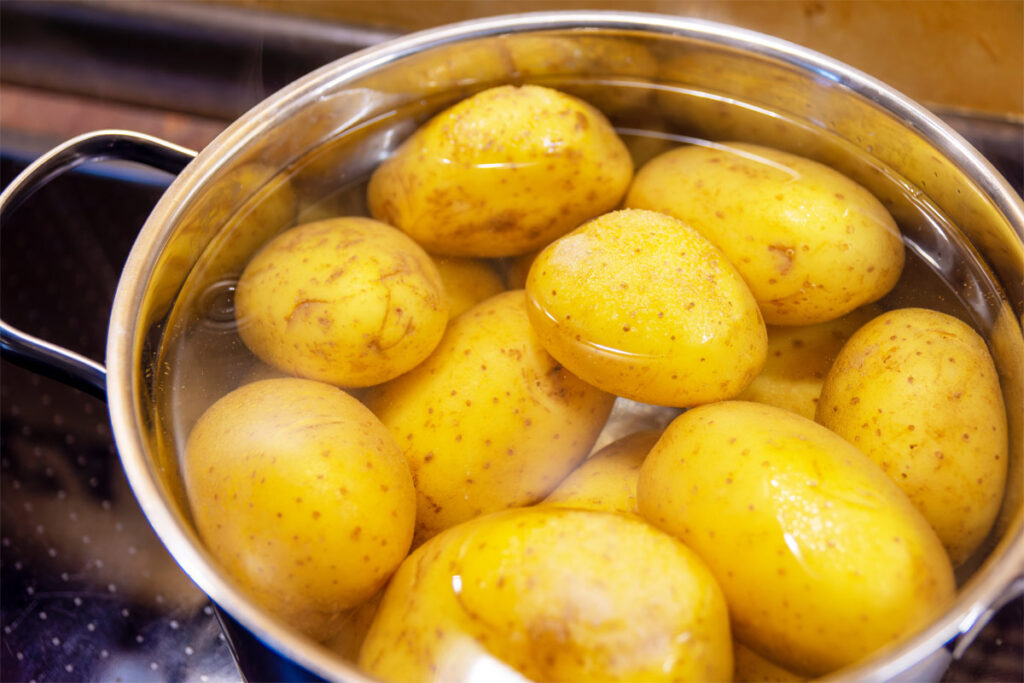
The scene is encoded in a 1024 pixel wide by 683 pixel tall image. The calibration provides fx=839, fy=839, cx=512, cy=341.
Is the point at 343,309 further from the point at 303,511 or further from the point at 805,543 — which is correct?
the point at 805,543

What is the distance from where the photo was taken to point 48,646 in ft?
2.40

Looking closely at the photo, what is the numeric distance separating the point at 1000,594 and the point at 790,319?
266 mm

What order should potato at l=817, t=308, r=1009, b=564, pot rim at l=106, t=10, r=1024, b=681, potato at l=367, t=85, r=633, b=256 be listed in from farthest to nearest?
potato at l=367, t=85, r=633, b=256, potato at l=817, t=308, r=1009, b=564, pot rim at l=106, t=10, r=1024, b=681

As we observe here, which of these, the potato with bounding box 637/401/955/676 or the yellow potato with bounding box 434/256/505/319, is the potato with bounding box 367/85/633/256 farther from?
the potato with bounding box 637/401/955/676

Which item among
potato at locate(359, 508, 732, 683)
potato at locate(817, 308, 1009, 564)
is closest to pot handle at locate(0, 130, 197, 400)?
potato at locate(359, 508, 732, 683)

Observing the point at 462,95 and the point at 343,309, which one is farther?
the point at 462,95

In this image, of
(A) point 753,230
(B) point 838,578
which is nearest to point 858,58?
(A) point 753,230

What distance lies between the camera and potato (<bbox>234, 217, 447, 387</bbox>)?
1.91 feet

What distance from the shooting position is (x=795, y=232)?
61 cm

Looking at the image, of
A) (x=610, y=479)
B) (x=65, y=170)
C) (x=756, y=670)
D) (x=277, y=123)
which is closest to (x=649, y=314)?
(x=610, y=479)

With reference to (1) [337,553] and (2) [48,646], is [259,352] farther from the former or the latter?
(2) [48,646]

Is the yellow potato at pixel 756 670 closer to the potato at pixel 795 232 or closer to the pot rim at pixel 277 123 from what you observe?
the pot rim at pixel 277 123

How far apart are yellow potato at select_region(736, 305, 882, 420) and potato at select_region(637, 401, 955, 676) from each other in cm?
11

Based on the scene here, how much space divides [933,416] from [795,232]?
160mm
